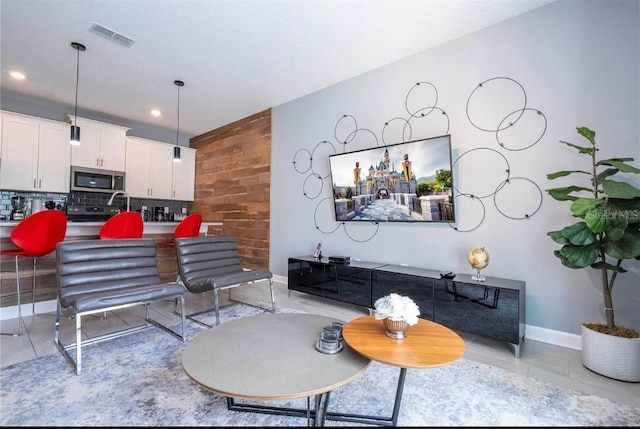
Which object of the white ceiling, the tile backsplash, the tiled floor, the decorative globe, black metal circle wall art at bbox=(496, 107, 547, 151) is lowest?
the tiled floor

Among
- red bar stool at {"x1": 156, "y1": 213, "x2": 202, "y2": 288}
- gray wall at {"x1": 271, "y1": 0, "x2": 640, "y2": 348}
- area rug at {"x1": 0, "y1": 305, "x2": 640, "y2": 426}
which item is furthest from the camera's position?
red bar stool at {"x1": 156, "y1": 213, "x2": 202, "y2": 288}

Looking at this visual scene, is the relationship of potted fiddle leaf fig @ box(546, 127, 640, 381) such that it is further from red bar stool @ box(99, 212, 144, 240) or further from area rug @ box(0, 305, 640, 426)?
red bar stool @ box(99, 212, 144, 240)

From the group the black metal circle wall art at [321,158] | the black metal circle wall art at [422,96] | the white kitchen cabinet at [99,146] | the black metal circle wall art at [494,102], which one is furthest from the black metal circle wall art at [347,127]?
the white kitchen cabinet at [99,146]

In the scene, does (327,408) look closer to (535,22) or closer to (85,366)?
(85,366)

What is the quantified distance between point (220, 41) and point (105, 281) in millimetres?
2651

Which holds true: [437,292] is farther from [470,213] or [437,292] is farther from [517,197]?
[517,197]

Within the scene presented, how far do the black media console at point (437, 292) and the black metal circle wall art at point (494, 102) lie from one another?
1506 mm

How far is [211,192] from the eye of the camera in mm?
6324

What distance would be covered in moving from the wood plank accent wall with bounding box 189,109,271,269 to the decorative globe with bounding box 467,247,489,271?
327 centimetres

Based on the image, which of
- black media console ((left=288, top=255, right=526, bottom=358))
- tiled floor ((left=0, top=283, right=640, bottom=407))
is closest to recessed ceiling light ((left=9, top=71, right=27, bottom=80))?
tiled floor ((left=0, top=283, right=640, bottom=407))

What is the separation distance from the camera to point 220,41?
3.28 metres

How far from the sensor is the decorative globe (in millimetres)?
2680

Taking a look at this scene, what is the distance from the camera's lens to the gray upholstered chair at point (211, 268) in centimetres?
296

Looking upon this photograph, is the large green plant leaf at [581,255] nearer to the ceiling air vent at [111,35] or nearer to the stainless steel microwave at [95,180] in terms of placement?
the ceiling air vent at [111,35]
